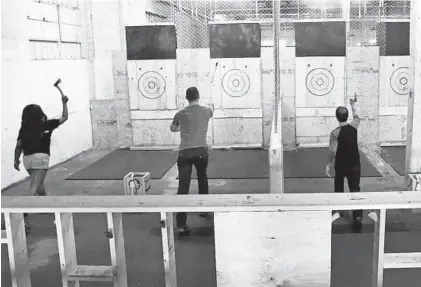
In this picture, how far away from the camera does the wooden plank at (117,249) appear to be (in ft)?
6.28

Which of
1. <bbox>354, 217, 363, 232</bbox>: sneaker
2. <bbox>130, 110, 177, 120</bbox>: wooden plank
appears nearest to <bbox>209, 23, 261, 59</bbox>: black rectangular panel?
<bbox>130, 110, 177, 120</bbox>: wooden plank

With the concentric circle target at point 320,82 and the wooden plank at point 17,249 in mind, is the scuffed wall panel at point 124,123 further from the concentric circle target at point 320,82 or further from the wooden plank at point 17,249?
the wooden plank at point 17,249

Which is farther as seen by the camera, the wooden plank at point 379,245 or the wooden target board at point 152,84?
the wooden target board at point 152,84

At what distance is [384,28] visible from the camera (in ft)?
23.7

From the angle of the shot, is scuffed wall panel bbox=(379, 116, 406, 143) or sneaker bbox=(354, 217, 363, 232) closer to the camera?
sneaker bbox=(354, 217, 363, 232)

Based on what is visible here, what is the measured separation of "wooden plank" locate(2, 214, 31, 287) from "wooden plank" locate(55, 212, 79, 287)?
157 mm

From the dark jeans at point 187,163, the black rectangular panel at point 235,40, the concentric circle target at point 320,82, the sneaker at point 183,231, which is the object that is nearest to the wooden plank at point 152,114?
the black rectangular panel at point 235,40

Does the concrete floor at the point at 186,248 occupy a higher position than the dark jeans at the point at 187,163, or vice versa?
the dark jeans at the point at 187,163

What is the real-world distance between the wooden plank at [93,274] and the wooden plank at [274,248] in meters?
0.46

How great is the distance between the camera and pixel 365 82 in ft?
23.9

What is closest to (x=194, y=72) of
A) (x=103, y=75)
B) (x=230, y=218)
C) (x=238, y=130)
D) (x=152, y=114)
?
(x=152, y=114)

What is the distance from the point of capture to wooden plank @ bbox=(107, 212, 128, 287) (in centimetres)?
191

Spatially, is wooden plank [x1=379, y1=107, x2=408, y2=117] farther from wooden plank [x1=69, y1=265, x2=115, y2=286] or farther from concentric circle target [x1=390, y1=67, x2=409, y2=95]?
wooden plank [x1=69, y1=265, x2=115, y2=286]

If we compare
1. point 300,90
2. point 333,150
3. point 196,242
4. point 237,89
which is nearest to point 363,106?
point 300,90
